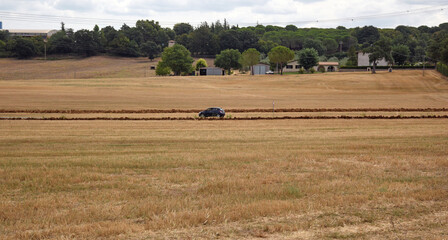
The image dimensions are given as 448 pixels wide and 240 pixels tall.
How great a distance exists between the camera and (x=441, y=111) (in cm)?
5769

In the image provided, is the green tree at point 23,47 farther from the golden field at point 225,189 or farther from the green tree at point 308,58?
the golden field at point 225,189

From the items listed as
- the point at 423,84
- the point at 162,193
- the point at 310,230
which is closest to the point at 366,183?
the point at 310,230

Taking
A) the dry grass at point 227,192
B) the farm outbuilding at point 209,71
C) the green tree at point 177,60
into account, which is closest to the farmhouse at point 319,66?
the farm outbuilding at point 209,71

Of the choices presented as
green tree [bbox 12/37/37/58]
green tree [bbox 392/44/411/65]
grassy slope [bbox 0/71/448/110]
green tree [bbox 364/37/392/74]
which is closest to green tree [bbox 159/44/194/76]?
grassy slope [bbox 0/71/448/110]

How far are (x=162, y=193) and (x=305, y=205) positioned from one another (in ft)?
13.6

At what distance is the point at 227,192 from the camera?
1255cm

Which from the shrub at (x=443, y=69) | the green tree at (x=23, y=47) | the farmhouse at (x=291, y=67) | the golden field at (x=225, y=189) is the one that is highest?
the green tree at (x=23, y=47)

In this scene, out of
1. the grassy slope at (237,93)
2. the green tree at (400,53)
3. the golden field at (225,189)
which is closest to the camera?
the golden field at (225,189)

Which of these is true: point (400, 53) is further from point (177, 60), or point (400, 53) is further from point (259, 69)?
point (177, 60)

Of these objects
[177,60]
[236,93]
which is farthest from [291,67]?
[236,93]

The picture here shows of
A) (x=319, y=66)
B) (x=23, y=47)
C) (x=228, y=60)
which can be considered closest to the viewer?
(x=319, y=66)

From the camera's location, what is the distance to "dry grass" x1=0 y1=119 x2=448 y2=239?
9.38 m

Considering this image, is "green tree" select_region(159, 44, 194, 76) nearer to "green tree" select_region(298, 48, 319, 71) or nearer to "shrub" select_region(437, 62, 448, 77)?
"green tree" select_region(298, 48, 319, 71)

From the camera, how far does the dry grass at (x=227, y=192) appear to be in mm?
9383
